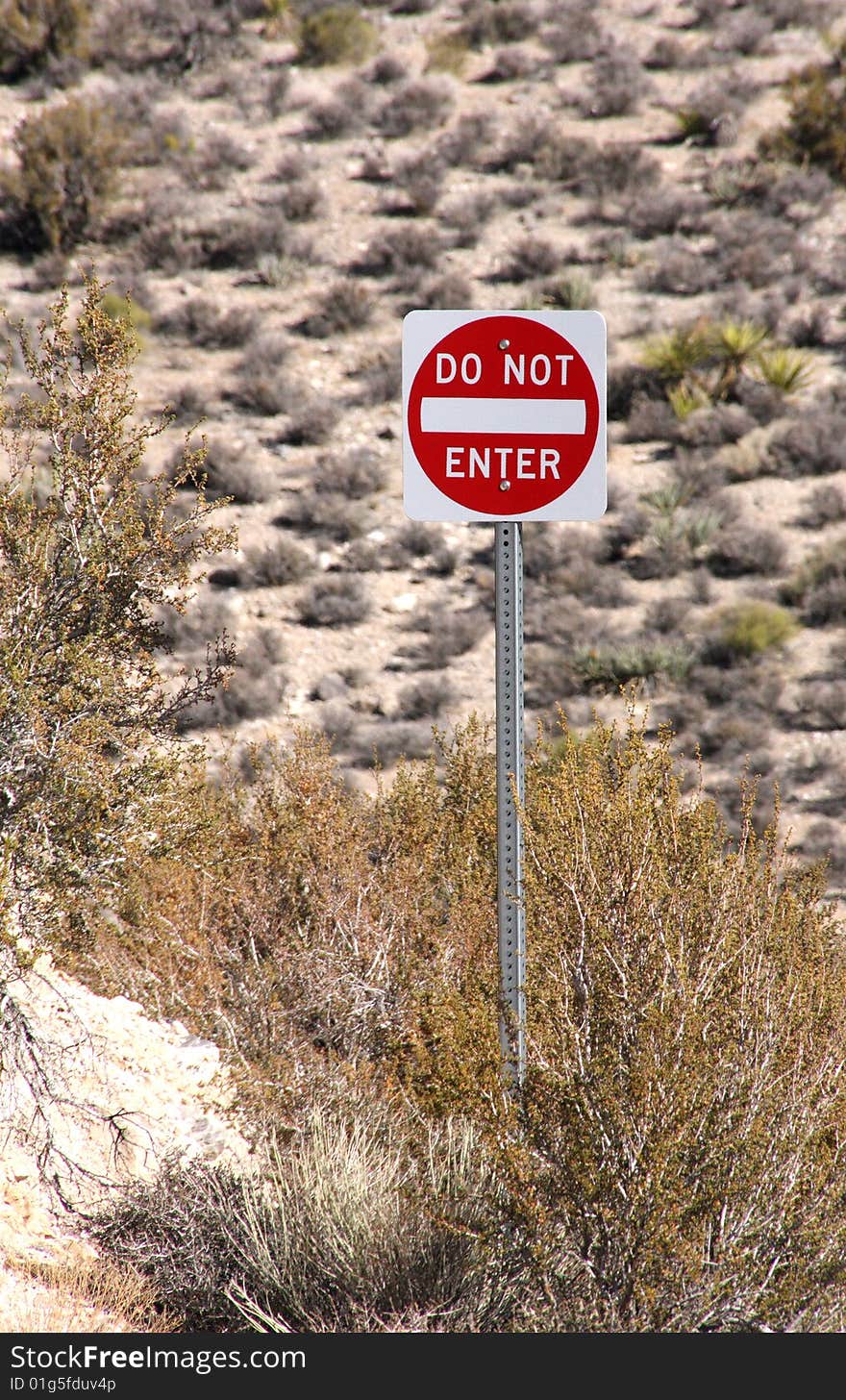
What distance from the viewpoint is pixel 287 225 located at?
19.2 meters

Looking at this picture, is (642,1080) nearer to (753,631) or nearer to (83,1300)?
(83,1300)

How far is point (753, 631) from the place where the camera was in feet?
39.2

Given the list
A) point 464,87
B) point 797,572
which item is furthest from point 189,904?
point 464,87

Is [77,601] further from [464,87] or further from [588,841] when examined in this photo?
[464,87]

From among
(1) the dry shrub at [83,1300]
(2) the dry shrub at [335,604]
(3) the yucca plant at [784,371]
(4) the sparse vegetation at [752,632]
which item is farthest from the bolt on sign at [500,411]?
(3) the yucca plant at [784,371]

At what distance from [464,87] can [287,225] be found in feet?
18.7

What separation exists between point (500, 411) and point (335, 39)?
22236mm

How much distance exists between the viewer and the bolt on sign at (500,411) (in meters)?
3.83

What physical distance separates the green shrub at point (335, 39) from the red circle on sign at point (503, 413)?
22033 millimetres

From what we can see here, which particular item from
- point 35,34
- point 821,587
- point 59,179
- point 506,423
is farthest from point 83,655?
point 35,34

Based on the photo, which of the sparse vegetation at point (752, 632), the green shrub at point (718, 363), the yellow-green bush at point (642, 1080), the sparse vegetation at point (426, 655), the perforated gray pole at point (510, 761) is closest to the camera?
the yellow-green bush at point (642, 1080)

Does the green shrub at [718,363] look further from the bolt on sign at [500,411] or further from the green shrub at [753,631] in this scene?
the bolt on sign at [500,411]

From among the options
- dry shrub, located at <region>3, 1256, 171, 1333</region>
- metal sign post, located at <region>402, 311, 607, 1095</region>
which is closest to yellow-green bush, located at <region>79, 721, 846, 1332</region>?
metal sign post, located at <region>402, 311, 607, 1095</region>

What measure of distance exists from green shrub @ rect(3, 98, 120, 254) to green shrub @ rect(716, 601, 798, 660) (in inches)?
453
